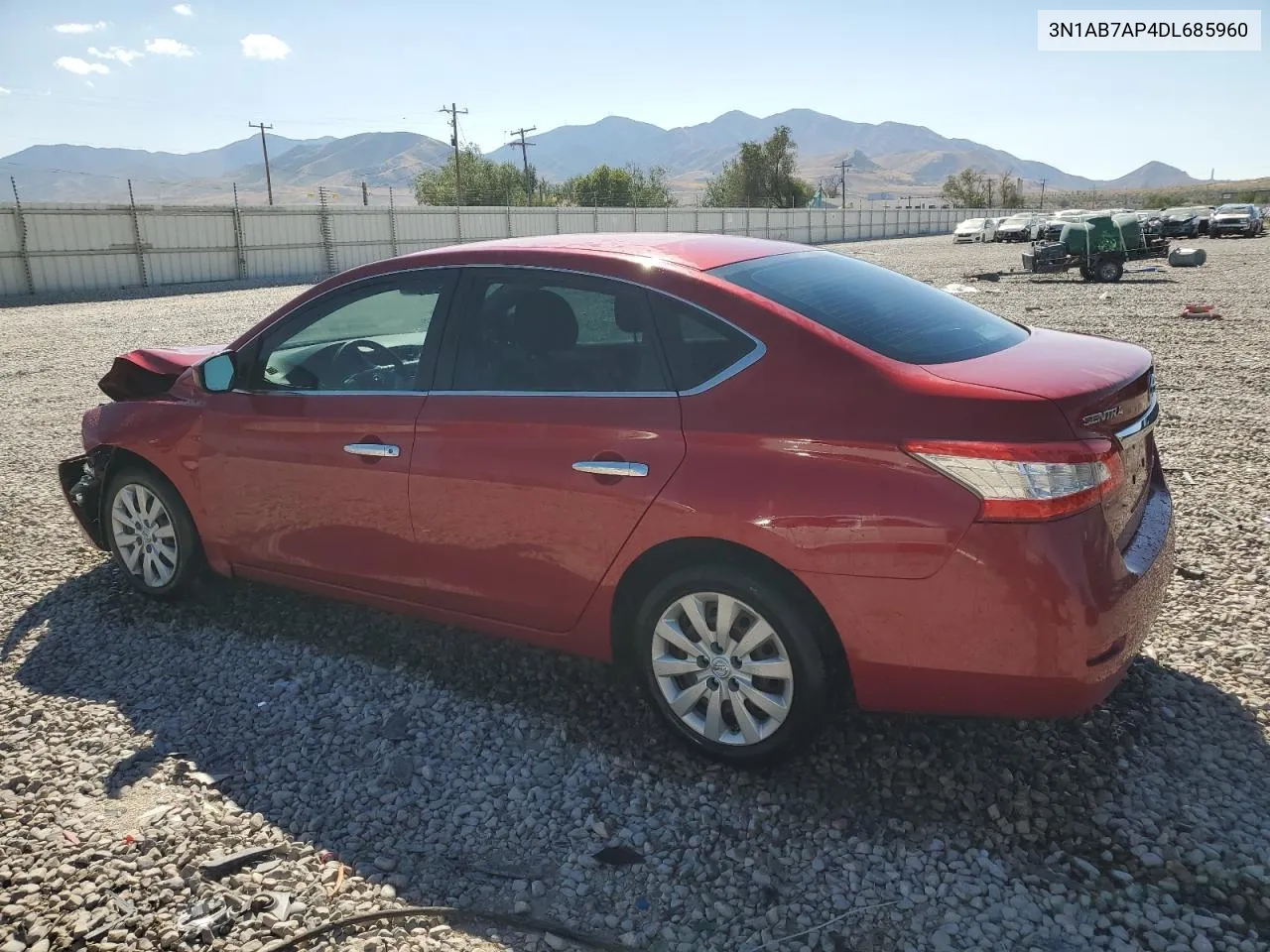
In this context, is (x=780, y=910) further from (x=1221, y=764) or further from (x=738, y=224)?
(x=738, y=224)

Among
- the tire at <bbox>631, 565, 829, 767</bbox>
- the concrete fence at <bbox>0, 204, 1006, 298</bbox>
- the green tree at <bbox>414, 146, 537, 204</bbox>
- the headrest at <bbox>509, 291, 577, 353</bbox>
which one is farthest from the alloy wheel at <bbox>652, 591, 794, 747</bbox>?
the green tree at <bbox>414, 146, 537, 204</bbox>

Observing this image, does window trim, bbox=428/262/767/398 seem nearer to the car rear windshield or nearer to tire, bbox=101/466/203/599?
the car rear windshield

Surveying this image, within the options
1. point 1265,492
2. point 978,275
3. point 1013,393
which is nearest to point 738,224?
point 978,275

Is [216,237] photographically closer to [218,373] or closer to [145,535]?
[145,535]

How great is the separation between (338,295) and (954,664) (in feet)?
9.42

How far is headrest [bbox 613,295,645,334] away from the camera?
3275mm

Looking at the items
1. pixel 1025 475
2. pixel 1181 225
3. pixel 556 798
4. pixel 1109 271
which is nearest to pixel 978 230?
pixel 1181 225

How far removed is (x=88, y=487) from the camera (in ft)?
16.1

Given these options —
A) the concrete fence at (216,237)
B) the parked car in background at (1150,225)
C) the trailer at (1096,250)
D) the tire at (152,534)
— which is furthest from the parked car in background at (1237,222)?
the tire at (152,534)

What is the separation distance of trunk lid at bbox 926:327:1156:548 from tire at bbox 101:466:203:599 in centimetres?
358

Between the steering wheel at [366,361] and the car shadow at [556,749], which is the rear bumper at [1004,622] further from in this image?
the steering wheel at [366,361]

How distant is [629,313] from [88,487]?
329cm

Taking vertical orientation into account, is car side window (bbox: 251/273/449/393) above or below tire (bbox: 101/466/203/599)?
above

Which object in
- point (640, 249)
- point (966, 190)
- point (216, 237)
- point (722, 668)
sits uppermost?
point (966, 190)
